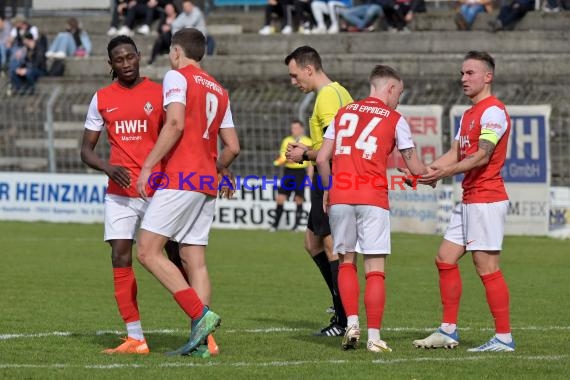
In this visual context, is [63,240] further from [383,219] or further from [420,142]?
[383,219]

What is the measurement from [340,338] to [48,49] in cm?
2477

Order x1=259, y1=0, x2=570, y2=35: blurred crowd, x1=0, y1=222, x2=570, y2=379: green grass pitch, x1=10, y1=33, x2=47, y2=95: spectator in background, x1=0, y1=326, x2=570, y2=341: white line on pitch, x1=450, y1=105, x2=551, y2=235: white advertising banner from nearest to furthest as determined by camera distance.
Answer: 1. x1=0, y1=222, x2=570, y2=379: green grass pitch
2. x1=0, y1=326, x2=570, y2=341: white line on pitch
3. x1=450, y1=105, x2=551, y2=235: white advertising banner
4. x1=259, y1=0, x2=570, y2=35: blurred crowd
5. x1=10, y1=33, x2=47, y2=95: spectator in background

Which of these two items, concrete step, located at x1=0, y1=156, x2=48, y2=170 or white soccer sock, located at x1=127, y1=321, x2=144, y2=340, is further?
concrete step, located at x1=0, y1=156, x2=48, y2=170

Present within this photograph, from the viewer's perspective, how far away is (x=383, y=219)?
1009 centimetres

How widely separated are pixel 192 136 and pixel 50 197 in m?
18.8

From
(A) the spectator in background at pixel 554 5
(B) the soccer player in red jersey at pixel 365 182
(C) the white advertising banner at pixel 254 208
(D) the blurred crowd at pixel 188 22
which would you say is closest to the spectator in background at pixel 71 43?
(D) the blurred crowd at pixel 188 22

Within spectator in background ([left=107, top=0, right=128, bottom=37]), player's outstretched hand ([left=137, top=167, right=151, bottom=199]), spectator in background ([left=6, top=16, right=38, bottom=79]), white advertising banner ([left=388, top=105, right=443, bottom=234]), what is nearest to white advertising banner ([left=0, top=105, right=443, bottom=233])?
white advertising banner ([left=388, top=105, right=443, bottom=234])

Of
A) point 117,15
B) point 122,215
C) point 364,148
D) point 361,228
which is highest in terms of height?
point 117,15

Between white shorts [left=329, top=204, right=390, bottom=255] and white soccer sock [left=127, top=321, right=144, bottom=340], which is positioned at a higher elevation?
white shorts [left=329, top=204, right=390, bottom=255]

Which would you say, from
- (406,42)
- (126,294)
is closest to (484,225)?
(126,294)

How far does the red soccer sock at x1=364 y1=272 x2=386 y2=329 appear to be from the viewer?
392 inches

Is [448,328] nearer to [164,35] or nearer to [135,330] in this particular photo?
[135,330]

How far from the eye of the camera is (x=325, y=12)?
107 ft

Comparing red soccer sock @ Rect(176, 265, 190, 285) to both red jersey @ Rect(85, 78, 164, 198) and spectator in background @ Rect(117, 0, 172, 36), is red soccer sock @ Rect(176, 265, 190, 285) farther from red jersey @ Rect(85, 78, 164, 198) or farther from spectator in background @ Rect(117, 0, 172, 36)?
spectator in background @ Rect(117, 0, 172, 36)
